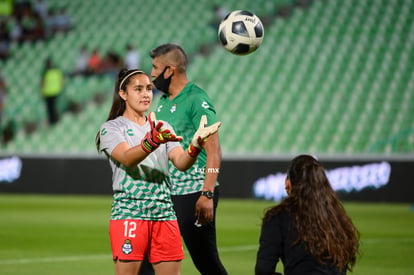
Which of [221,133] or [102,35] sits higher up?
[102,35]

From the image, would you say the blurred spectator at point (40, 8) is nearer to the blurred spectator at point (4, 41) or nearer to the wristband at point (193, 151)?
the blurred spectator at point (4, 41)

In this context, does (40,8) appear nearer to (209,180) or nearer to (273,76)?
(273,76)

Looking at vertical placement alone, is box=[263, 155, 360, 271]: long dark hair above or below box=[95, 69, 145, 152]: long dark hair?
below

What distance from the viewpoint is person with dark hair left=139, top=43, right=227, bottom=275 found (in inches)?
229

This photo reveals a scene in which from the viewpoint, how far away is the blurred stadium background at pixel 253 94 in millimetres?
18984

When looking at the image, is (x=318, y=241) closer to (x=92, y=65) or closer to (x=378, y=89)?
(x=378, y=89)

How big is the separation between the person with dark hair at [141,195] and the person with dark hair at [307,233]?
83cm

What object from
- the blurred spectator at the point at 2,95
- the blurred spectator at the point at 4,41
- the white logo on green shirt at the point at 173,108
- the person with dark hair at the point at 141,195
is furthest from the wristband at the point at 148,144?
the blurred spectator at the point at 4,41

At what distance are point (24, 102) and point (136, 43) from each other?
4067 mm

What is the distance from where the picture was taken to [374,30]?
23641mm

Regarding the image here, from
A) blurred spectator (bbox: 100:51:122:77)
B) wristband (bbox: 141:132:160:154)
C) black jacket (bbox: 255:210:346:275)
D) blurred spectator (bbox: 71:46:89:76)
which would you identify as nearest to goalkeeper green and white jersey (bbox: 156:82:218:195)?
wristband (bbox: 141:132:160:154)

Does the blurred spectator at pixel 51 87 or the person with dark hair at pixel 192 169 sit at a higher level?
the person with dark hair at pixel 192 169

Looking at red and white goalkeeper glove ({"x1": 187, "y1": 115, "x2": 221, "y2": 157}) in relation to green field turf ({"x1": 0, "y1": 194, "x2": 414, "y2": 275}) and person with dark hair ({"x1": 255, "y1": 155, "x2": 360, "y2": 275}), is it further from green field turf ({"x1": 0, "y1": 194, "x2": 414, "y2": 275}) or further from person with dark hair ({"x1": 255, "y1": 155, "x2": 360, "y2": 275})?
green field turf ({"x1": 0, "y1": 194, "x2": 414, "y2": 275})

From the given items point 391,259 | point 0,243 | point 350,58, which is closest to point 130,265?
point 391,259
